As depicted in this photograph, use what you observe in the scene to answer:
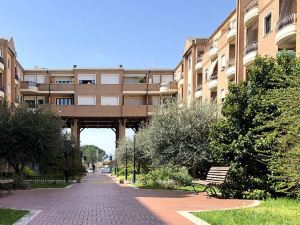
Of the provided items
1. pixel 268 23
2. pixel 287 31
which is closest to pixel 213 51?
pixel 268 23

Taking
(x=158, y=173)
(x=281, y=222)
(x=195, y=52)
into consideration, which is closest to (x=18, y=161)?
(x=158, y=173)

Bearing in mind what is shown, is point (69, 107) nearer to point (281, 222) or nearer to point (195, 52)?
point (195, 52)

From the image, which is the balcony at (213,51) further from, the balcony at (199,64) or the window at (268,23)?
the window at (268,23)

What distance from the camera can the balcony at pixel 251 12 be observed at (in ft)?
98.1

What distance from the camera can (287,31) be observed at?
78.8ft

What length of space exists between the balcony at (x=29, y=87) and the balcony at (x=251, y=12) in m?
33.4

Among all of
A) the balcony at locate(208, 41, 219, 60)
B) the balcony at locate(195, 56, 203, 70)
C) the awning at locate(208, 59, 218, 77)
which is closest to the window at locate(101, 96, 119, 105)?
the balcony at locate(195, 56, 203, 70)

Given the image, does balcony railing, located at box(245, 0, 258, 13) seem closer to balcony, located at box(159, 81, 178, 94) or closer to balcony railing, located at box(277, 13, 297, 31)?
balcony railing, located at box(277, 13, 297, 31)

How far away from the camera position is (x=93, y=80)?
60500mm

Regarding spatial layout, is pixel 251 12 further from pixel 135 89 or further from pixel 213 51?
pixel 135 89

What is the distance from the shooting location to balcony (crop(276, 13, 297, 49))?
77.6ft

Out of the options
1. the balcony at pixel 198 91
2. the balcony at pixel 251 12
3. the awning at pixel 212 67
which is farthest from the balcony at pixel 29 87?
the balcony at pixel 251 12

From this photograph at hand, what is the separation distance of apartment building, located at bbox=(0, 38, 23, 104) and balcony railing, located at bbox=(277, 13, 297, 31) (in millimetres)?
26849

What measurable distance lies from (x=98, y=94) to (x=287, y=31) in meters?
38.1
